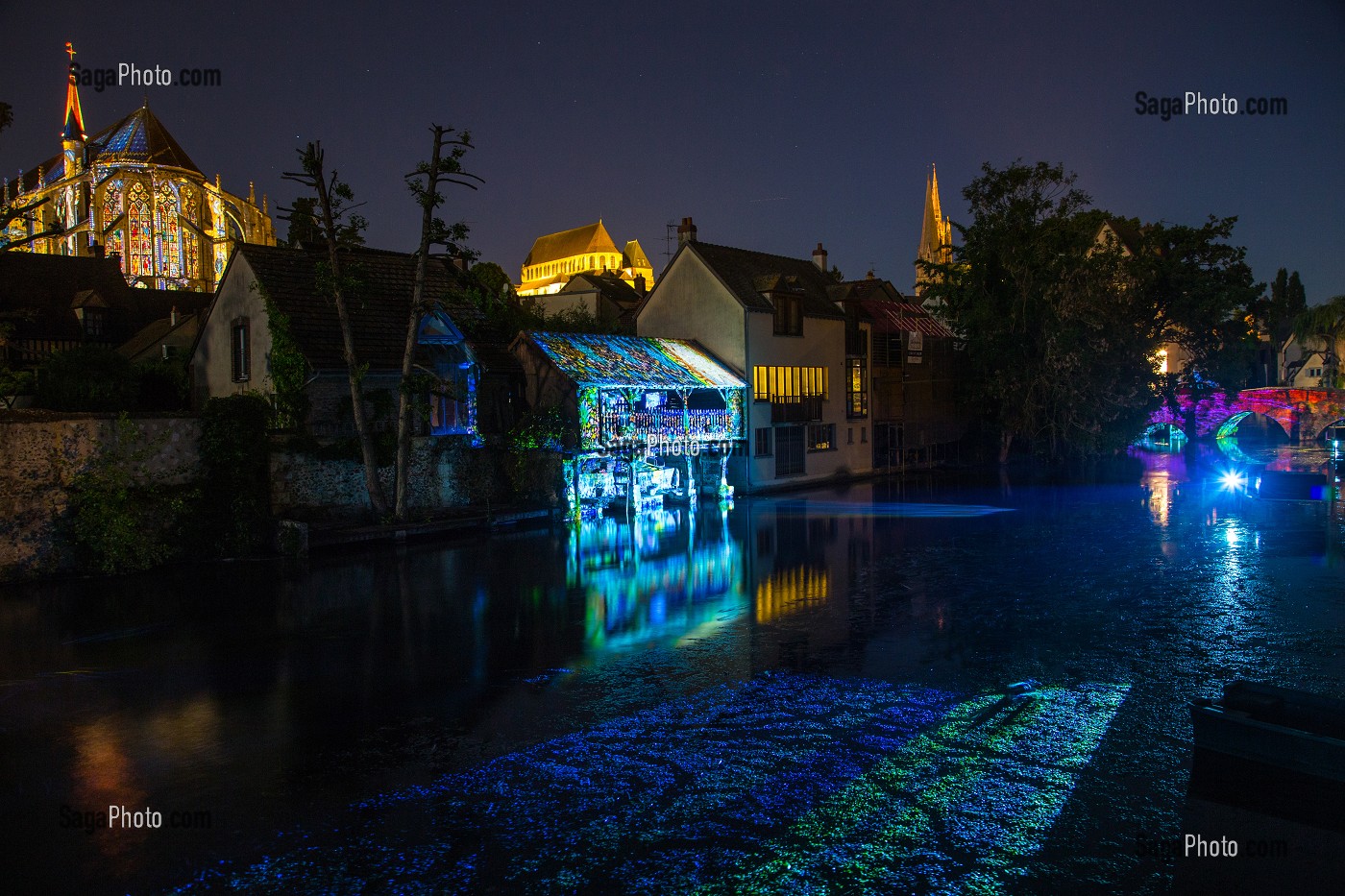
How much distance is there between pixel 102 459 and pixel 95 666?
9324 millimetres

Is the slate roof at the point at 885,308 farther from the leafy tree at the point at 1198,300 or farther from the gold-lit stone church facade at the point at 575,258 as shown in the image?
the gold-lit stone church facade at the point at 575,258

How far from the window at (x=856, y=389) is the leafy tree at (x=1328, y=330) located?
35.6 m

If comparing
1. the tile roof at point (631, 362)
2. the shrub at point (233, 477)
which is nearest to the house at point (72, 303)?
the tile roof at point (631, 362)

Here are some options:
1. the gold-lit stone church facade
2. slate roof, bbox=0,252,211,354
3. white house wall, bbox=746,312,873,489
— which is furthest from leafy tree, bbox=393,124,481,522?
the gold-lit stone church facade

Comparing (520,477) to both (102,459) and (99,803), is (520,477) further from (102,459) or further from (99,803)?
(99,803)

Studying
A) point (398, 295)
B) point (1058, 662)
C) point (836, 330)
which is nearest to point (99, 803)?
point (1058, 662)

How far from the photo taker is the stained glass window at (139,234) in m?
77.6

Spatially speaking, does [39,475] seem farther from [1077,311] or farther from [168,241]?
[168,241]

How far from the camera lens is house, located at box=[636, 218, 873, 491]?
38.6m

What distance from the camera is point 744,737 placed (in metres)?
9.26

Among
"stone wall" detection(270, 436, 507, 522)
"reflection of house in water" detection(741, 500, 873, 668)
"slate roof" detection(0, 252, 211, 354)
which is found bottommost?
"reflection of house in water" detection(741, 500, 873, 668)

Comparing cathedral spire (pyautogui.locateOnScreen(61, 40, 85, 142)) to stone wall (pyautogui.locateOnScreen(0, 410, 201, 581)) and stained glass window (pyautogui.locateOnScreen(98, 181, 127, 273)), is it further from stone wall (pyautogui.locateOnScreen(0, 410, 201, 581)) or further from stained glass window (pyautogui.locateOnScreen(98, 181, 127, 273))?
stone wall (pyautogui.locateOnScreen(0, 410, 201, 581))

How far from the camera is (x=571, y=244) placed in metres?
135

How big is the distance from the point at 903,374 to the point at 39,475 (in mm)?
39376
